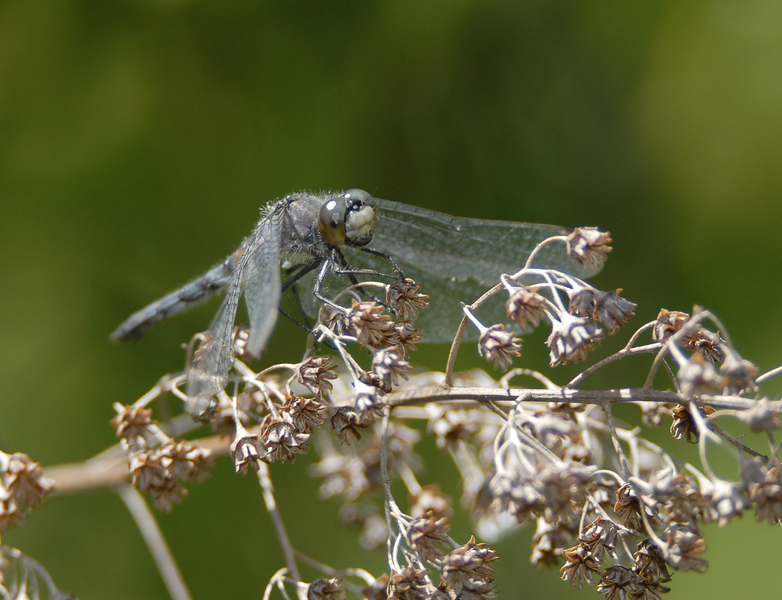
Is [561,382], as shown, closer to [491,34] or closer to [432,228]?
[432,228]

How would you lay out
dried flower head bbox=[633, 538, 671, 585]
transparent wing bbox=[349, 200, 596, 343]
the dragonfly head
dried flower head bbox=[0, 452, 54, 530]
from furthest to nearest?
transparent wing bbox=[349, 200, 596, 343] < the dragonfly head < dried flower head bbox=[0, 452, 54, 530] < dried flower head bbox=[633, 538, 671, 585]

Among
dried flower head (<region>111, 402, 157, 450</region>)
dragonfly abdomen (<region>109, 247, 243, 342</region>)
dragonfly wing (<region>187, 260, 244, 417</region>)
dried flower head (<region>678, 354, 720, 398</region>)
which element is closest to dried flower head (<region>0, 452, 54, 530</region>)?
dried flower head (<region>111, 402, 157, 450</region>)

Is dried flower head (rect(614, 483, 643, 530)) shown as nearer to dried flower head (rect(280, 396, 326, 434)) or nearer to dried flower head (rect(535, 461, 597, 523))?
dried flower head (rect(535, 461, 597, 523))

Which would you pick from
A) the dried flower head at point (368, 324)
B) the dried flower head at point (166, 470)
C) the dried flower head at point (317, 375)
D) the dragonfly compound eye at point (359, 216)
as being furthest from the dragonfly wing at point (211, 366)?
the dragonfly compound eye at point (359, 216)

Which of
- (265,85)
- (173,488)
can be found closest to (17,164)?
(265,85)

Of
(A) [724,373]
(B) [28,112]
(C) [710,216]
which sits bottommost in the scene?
(A) [724,373]

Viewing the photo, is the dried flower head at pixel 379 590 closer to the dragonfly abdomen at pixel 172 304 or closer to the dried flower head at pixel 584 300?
the dried flower head at pixel 584 300

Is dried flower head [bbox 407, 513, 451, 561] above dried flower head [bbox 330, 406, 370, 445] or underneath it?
underneath
